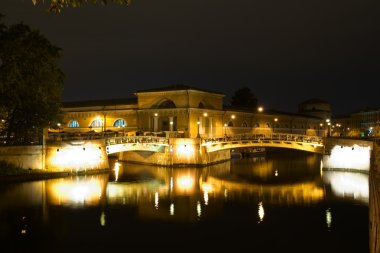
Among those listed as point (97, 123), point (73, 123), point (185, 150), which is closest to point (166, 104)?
point (185, 150)

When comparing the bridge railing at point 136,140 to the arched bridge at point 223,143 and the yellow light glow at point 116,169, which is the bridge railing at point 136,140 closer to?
the arched bridge at point 223,143

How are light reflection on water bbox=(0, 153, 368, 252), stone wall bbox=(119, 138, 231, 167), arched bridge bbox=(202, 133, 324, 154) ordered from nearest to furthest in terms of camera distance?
light reflection on water bbox=(0, 153, 368, 252) < arched bridge bbox=(202, 133, 324, 154) < stone wall bbox=(119, 138, 231, 167)

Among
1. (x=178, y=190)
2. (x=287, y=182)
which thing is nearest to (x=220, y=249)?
(x=178, y=190)

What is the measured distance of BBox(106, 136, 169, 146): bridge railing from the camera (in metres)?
48.6

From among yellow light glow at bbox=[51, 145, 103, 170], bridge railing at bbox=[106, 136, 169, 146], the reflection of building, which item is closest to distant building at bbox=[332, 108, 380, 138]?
the reflection of building

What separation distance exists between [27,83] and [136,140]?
13.8 m

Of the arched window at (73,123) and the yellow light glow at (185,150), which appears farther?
the arched window at (73,123)

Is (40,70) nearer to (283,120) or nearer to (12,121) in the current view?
(12,121)

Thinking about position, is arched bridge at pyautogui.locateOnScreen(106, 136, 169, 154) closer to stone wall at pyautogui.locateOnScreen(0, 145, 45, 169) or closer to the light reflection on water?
the light reflection on water

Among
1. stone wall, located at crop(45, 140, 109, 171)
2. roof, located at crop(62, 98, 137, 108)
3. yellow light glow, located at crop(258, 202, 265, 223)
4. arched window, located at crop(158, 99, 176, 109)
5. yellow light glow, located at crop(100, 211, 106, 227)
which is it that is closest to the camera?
yellow light glow, located at crop(100, 211, 106, 227)

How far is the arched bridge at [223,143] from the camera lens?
159 feet

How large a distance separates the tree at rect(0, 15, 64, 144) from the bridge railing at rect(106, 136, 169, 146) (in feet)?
21.9

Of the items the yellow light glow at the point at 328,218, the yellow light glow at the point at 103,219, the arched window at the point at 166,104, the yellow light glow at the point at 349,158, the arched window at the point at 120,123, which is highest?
the arched window at the point at 166,104

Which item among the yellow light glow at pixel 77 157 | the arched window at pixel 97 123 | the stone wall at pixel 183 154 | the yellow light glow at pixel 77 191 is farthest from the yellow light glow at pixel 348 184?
the arched window at pixel 97 123
